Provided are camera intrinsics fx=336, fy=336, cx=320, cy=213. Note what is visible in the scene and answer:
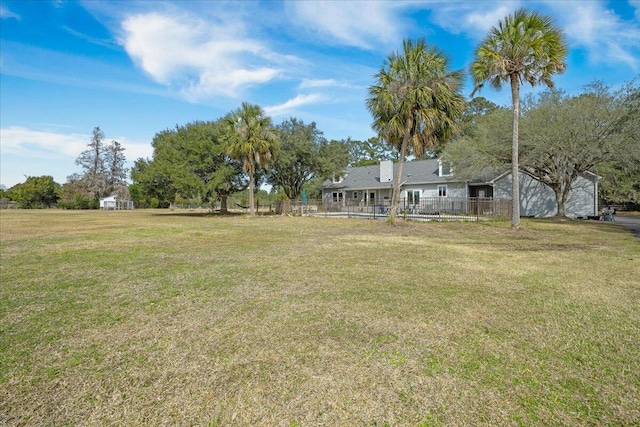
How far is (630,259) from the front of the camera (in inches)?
314

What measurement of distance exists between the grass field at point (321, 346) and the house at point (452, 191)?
1634 cm

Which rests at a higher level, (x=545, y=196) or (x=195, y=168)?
(x=195, y=168)

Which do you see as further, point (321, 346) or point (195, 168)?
point (195, 168)

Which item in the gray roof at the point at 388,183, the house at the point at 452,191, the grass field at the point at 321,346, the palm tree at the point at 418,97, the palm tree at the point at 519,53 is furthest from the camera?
the gray roof at the point at 388,183

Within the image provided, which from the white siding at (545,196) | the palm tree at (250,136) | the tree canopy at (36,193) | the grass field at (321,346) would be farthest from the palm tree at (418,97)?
the tree canopy at (36,193)

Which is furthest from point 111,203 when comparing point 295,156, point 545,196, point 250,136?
point 545,196

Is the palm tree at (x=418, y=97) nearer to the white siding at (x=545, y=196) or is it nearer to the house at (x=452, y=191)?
the house at (x=452, y=191)

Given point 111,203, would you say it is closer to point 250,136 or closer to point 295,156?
point 295,156

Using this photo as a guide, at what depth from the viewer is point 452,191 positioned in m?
28.8

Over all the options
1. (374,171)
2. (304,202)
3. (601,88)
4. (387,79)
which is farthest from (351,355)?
(374,171)

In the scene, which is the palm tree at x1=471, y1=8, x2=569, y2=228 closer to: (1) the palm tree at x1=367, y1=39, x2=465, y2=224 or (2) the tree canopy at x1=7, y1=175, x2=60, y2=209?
(1) the palm tree at x1=367, y1=39, x2=465, y2=224

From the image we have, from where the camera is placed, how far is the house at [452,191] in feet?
81.3

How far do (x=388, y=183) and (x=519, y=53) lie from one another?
18779mm

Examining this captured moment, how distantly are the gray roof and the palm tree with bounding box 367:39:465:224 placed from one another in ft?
38.2
